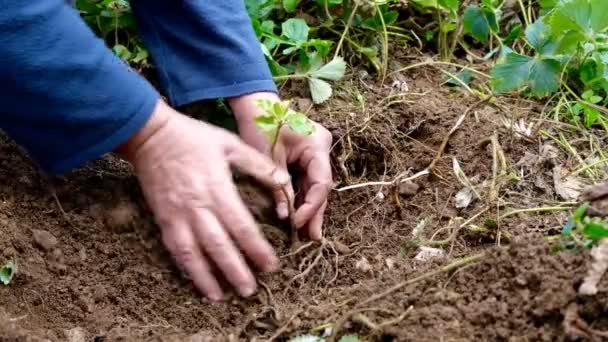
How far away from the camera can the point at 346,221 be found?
1514 millimetres

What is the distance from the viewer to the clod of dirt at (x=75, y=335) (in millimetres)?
1188

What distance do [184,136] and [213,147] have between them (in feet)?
0.15

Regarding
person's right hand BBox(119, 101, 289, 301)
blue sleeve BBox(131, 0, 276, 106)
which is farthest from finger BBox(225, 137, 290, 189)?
blue sleeve BBox(131, 0, 276, 106)

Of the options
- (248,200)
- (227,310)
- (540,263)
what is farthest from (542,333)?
(248,200)

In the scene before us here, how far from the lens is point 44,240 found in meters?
1.33

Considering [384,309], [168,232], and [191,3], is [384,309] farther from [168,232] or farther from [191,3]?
[191,3]

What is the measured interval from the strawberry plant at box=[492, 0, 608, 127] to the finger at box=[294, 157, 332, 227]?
17.8 inches

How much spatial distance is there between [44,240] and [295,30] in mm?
731

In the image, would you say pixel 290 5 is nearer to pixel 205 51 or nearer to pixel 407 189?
pixel 205 51

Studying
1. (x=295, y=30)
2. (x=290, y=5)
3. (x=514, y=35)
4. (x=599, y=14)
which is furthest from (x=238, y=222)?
(x=514, y=35)

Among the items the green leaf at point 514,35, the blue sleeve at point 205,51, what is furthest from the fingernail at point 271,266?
the green leaf at point 514,35

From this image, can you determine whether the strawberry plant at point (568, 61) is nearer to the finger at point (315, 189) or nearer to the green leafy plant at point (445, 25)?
the green leafy plant at point (445, 25)

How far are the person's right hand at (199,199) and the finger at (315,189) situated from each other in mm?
118

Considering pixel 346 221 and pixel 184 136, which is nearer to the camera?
pixel 184 136
